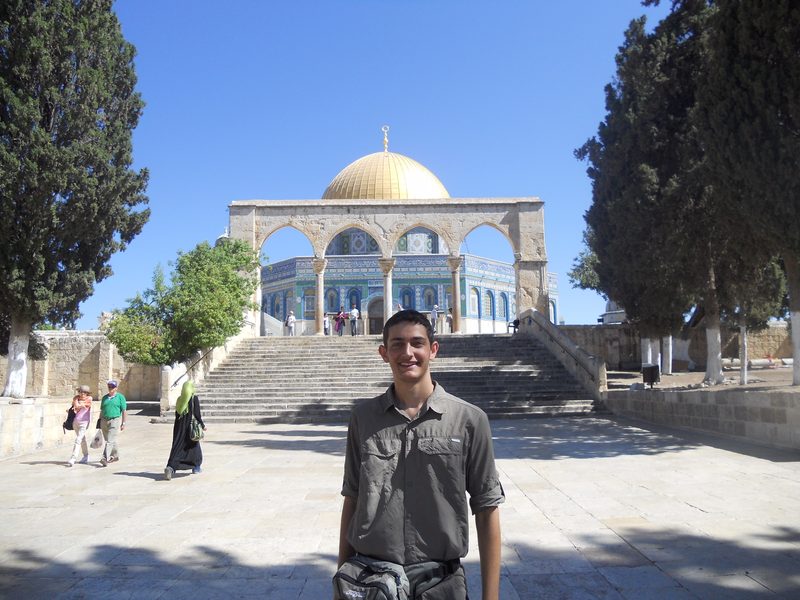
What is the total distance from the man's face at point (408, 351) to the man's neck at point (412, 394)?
0.02 m

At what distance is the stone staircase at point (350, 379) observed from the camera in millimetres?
13367

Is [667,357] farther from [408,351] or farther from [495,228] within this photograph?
[408,351]

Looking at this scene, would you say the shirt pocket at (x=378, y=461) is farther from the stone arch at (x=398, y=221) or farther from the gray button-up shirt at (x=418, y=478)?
the stone arch at (x=398, y=221)

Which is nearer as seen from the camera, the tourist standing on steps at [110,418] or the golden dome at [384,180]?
the tourist standing on steps at [110,418]

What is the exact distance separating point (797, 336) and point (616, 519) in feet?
23.0

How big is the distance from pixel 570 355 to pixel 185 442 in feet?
35.5

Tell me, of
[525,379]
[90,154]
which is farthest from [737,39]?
[90,154]

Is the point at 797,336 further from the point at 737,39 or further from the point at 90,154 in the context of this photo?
the point at 90,154

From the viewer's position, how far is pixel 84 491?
6.09 meters

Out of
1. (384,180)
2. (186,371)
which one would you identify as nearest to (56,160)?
(186,371)

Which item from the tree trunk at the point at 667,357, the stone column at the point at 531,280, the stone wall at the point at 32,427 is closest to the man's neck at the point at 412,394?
the stone wall at the point at 32,427

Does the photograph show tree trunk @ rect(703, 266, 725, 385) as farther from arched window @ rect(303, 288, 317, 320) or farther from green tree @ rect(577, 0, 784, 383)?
arched window @ rect(303, 288, 317, 320)

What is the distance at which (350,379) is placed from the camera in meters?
15.3

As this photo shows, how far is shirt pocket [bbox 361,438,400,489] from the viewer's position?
72.1 inches
